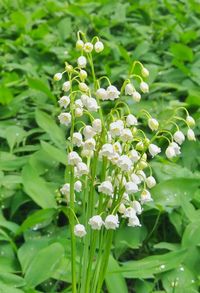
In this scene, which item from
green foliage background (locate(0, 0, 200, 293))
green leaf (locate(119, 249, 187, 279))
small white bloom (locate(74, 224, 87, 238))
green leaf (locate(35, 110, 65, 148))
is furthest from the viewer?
green leaf (locate(35, 110, 65, 148))

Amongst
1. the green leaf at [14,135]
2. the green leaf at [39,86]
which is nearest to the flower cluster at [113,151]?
the green leaf at [14,135]

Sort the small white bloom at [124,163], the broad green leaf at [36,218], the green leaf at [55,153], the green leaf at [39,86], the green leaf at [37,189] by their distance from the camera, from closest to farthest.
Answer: the small white bloom at [124,163] < the broad green leaf at [36,218] < the green leaf at [37,189] < the green leaf at [55,153] < the green leaf at [39,86]

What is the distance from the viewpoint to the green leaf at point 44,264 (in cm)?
206

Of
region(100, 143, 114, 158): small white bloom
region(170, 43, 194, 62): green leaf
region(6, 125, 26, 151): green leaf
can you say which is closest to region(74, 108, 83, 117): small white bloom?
region(100, 143, 114, 158): small white bloom

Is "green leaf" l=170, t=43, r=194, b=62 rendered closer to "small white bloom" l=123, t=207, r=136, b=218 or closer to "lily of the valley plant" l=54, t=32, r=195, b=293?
"lily of the valley plant" l=54, t=32, r=195, b=293

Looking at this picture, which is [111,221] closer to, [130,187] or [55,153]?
[130,187]

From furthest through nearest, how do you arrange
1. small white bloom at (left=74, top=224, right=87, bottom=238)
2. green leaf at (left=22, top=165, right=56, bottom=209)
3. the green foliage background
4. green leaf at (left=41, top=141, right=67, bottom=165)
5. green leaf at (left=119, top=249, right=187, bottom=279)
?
1. green leaf at (left=41, top=141, right=67, bottom=165)
2. green leaf at (left=22, top=165, right=56, bottom=209)
3. the green foliage background
4. green leaf at (left=119, top=249, right=187, bottom=279)
5. small white bloom at (left=74, top=224, right=87, bottom=238)

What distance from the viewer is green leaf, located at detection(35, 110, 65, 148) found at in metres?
2.74

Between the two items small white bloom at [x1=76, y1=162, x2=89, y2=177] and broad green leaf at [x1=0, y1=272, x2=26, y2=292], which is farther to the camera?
broad green leaf at [x1=0, y1=272, x2=26, y2=292]

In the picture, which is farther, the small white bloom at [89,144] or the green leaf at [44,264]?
the green leaf at [44,264]

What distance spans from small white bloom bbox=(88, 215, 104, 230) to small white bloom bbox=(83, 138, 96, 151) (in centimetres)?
17

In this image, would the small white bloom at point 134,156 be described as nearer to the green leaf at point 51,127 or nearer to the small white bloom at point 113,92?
the small white bloom at point 113,92

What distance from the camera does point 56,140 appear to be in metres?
2.73

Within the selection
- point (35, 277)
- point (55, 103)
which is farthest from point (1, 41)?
point (35, 277)
